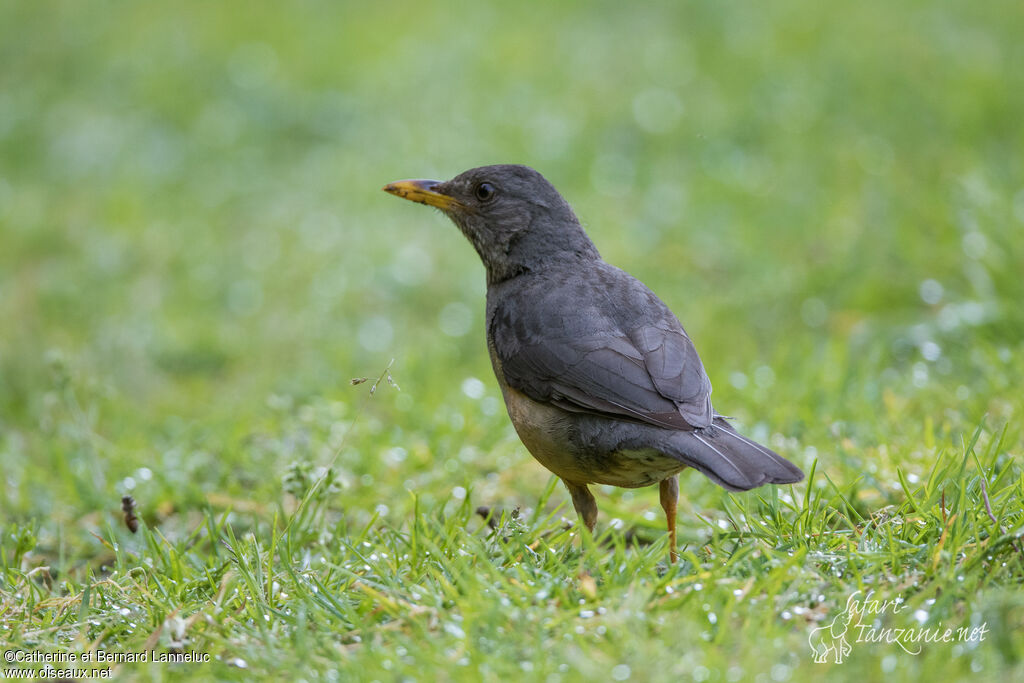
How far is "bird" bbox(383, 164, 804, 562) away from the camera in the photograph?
3.88 m

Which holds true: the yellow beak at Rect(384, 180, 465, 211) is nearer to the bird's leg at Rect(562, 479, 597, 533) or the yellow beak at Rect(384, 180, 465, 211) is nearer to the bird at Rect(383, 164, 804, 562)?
the bird at Rect(383, 164, 804, 562)

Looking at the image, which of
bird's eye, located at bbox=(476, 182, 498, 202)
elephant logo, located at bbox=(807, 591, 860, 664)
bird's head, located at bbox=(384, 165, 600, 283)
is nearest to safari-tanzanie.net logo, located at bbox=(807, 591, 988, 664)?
elephant logo, located at bbox=(807, 591, 860, 664)

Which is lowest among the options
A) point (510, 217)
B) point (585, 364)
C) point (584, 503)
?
point (584, 503)

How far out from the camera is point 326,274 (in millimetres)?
8562

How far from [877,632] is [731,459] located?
0.72m

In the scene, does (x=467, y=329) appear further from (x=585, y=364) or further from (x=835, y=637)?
(x=835, y=637)

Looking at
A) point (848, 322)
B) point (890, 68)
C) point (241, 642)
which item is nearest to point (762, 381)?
point (848, 322)

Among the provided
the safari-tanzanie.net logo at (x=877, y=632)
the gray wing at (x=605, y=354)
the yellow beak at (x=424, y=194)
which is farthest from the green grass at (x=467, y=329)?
the yellow beak at (x=424, y=194)

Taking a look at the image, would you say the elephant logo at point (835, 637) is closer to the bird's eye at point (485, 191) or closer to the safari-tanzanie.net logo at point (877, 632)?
the safari-tanzanie.net logo at point (877, 632)

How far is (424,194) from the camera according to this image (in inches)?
206

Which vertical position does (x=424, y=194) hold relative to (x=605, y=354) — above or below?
above

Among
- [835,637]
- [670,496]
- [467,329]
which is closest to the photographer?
[835,637]

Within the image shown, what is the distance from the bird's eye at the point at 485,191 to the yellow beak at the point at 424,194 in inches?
3.8

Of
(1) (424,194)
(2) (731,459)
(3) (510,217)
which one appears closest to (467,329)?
(1) (424,194)
